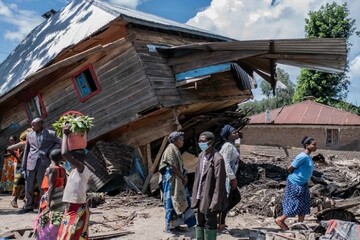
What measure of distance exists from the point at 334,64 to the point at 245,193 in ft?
12.2

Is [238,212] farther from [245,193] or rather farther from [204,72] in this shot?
[204,72]

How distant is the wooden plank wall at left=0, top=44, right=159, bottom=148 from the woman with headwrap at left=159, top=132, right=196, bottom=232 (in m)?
3.29

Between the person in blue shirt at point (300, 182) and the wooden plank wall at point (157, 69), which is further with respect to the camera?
the wooden plank wall at point (157, 69)

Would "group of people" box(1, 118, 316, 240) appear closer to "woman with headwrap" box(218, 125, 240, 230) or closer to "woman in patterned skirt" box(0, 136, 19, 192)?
"woman with headwrap" box(218, 125, 240, 230)

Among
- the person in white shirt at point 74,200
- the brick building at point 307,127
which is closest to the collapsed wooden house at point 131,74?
the person in white shirt at point 74,200

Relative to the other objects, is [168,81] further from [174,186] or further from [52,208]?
[52,208]

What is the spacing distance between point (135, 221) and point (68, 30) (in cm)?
688

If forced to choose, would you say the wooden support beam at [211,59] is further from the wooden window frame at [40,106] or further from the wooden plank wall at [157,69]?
the wooden window frame at [40,106]

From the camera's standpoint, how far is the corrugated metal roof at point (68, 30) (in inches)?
378

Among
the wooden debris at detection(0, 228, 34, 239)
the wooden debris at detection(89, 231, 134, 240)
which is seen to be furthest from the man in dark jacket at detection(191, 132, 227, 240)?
the wooden debris at detection(0, 228, 34, 239)

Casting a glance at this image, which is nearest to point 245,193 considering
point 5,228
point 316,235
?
point 316,235

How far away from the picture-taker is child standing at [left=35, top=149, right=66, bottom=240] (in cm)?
414

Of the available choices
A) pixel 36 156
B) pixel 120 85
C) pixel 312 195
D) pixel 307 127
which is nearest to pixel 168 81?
pixel 120 85

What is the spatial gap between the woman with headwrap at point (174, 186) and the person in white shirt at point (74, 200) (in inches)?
89.8
